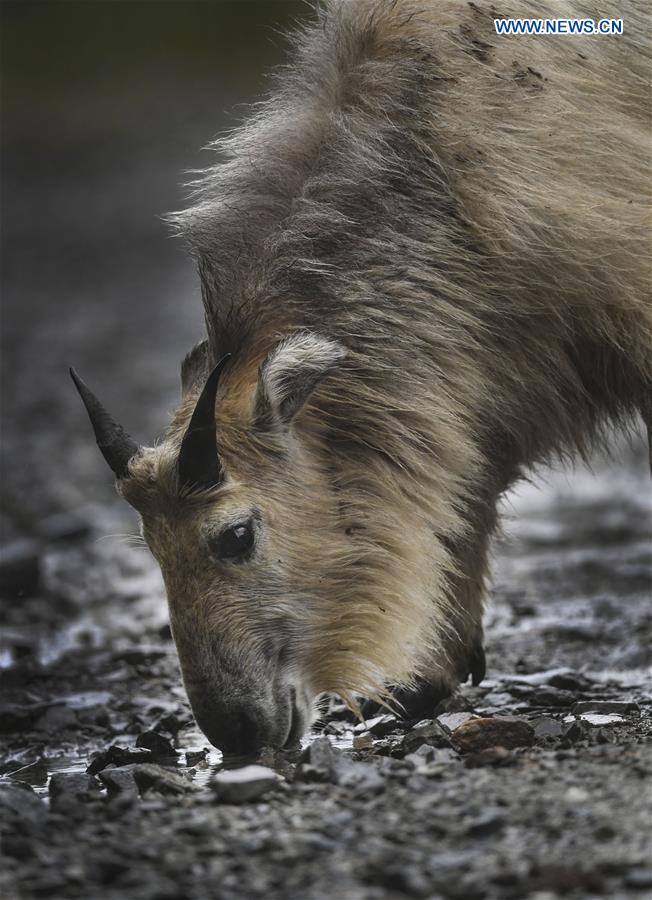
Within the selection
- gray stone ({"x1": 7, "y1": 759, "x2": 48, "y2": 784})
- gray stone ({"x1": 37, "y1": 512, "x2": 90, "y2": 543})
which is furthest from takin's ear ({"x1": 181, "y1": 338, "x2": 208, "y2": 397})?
gray stone ({"x1": 37, "y1": 512, "x2": 90, "y2": 543})

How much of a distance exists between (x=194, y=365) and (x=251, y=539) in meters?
1.02

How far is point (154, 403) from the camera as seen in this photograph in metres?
15.3

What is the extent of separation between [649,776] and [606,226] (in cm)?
234

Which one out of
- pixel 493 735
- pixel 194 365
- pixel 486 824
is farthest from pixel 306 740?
pixel 486 824

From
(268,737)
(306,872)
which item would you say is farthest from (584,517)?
(306,872)

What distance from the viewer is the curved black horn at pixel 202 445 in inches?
220

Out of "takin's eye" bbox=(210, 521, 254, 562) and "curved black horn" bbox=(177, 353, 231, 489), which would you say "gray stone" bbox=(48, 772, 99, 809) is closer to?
"takin's eye" bbox=(210, 521, 254, 562)

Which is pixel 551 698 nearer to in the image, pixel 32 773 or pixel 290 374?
pixel 290 374

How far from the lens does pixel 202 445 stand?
561 cm

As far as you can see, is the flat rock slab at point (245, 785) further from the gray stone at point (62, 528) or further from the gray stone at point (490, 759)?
the gray stone at point (62, 528)

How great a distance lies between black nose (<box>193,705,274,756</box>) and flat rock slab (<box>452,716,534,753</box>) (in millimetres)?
734

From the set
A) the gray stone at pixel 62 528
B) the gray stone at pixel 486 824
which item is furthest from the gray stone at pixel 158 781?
the gray stone at pixel 62 528

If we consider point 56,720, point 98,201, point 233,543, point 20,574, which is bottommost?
point 98,201

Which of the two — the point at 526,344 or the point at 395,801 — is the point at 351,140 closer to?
the point at 526,344
